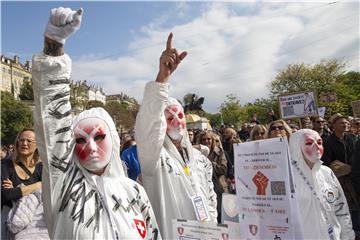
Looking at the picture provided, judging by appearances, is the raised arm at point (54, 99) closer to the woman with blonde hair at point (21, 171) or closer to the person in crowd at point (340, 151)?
the woman with blonde hair at point (21, 171)

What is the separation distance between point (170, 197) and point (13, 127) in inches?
1988

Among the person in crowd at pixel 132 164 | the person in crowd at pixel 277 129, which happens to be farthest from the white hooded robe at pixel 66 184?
the person in crowd at pixel 277 129

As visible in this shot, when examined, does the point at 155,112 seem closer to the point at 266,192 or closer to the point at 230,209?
the point at 230,209

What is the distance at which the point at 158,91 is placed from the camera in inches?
112

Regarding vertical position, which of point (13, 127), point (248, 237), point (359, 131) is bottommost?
point (248, 237)

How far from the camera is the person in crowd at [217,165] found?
18.4ft

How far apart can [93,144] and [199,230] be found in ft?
2.88

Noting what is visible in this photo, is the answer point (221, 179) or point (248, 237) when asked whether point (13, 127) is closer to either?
point (221, 179)

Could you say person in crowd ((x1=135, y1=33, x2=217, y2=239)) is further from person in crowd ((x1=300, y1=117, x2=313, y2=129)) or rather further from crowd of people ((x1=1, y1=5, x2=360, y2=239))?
person in crowd ((x1=300, y1=117, x2=313, y2=129))

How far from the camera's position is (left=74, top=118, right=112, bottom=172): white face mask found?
2.34 meters

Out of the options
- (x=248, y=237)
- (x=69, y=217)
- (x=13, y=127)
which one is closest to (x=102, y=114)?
(x=69, y=217)

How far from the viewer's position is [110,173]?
2.48m

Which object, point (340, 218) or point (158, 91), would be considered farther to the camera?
point (340, 218)

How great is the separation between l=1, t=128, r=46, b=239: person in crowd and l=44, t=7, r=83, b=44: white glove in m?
2.10
